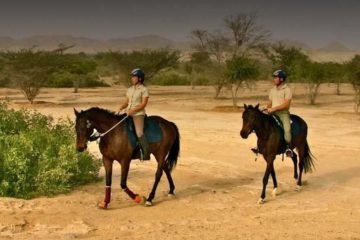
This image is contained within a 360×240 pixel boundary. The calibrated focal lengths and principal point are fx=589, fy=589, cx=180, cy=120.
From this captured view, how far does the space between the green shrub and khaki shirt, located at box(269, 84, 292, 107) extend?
3651 millimetres

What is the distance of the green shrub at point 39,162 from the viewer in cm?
1005

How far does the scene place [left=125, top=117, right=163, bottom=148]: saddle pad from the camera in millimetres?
9852

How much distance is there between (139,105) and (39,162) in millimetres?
2164

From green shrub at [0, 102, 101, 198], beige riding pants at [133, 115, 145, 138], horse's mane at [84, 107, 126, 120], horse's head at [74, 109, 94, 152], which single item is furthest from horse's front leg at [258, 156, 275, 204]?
green shrub at [0, 102, 101, 198]

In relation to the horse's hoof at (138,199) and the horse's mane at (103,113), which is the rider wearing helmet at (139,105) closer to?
the horse's mane at (103,113)

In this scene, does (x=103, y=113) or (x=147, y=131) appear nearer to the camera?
(x=103, y=113)

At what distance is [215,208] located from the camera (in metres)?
9.76

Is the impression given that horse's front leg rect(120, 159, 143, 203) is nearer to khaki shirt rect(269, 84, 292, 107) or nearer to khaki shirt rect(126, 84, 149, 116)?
khaki shirt rect(126, 84, 149, 116)

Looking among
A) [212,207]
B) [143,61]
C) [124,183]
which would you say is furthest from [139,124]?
[143,61]

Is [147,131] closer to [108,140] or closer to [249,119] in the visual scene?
[108,140]

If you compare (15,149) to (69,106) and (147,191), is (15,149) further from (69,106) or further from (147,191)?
(69,106)

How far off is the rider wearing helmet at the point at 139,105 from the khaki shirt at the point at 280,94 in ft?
8.47

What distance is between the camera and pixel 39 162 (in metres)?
10.5

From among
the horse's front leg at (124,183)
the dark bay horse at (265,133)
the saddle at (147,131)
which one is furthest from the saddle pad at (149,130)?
the dark bay horse at (265,133)
